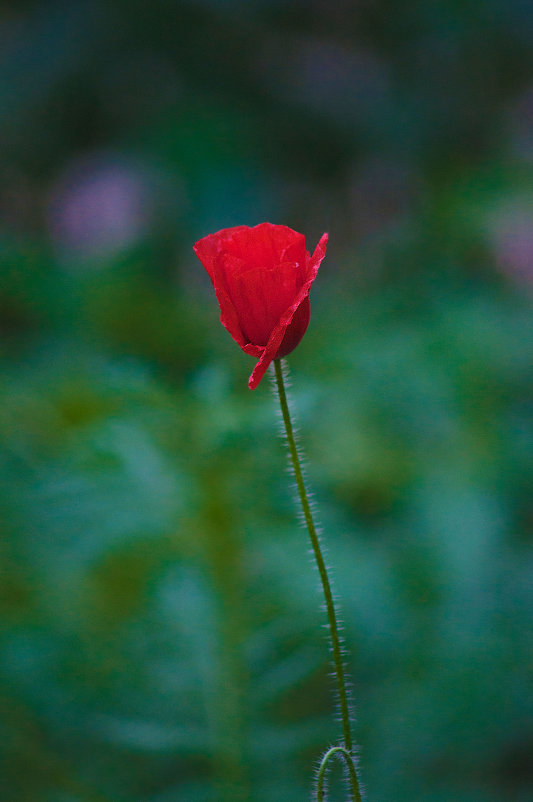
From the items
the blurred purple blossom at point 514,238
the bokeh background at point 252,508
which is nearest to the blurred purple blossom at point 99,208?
the bokeh background at point 252,508

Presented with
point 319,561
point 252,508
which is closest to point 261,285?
point 319,561

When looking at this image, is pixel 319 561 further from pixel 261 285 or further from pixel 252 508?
pixel 252 508

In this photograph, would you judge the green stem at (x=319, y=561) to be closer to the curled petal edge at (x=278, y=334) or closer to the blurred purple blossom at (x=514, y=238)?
the curled petal edge at (x=278, y=334)

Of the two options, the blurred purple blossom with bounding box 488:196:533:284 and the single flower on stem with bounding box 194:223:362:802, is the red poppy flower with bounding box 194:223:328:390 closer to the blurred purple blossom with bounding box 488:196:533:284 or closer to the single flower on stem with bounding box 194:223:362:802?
the single flower on stem with bounding box 194:223:362:802

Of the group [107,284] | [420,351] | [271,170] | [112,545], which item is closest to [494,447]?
[420,351]

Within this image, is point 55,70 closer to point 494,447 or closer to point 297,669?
point 494,447
